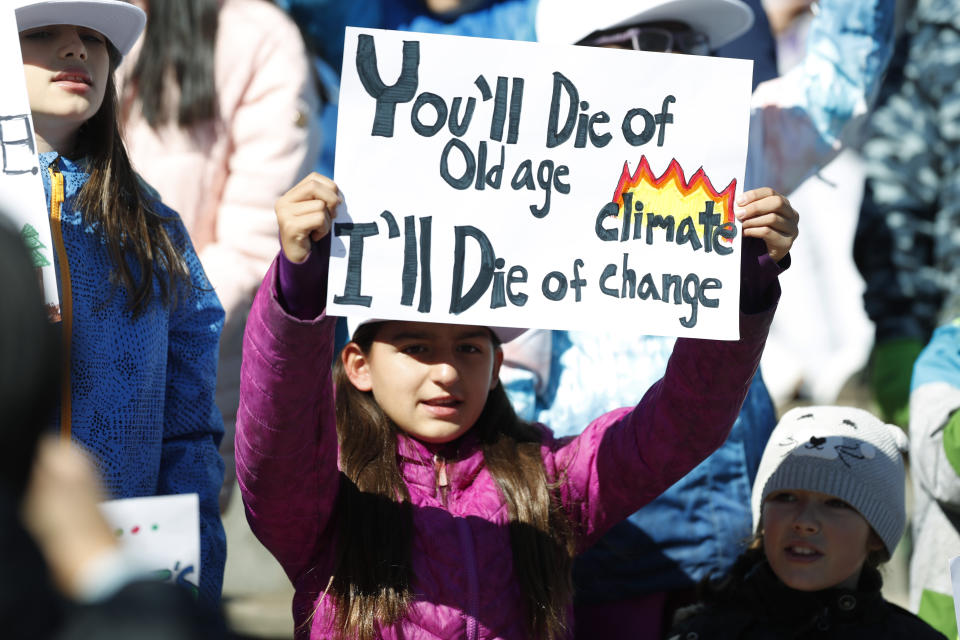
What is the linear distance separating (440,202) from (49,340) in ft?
3.84

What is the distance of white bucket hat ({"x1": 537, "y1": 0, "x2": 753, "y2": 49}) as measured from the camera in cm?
280

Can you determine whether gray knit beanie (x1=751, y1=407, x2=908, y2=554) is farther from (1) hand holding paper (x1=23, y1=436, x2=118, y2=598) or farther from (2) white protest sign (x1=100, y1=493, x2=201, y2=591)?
(1) hand holding paper (x1=23, y1=436, x2=118, y2=598)

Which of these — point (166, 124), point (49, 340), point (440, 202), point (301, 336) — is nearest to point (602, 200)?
point (440, 202)

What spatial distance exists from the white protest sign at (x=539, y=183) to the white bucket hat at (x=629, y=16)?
2.33 ft

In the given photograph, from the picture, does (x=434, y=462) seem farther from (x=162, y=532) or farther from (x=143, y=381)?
(x=162, y=532)

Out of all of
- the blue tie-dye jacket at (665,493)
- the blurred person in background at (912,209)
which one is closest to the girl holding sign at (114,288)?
the blue tie-dye jacket at (665,493)

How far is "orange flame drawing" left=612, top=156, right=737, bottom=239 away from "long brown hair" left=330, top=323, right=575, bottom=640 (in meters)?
0.54

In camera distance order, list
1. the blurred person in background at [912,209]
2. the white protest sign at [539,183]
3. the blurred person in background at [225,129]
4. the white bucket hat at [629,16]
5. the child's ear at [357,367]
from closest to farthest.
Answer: the white protest sign at [539,183] < the child's ear at [357,367] < the white bucket hat at [629,16] < the blurred person in background at [225,129] < the blurred person in background at [912,209]

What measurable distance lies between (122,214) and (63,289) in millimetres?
198

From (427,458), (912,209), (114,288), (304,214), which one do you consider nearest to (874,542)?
(427,458)

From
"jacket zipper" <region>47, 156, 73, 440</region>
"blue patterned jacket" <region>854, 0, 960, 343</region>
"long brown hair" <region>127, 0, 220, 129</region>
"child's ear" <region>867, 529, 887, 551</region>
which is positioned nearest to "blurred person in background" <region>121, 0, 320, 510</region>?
"long brown hair" <region>127, 0, 220, 129</region>

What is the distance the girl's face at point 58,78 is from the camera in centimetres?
210

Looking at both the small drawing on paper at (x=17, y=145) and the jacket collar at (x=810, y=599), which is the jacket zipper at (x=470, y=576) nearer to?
the jacket collar at (x=810, y=599)

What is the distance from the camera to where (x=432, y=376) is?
2.25 m
